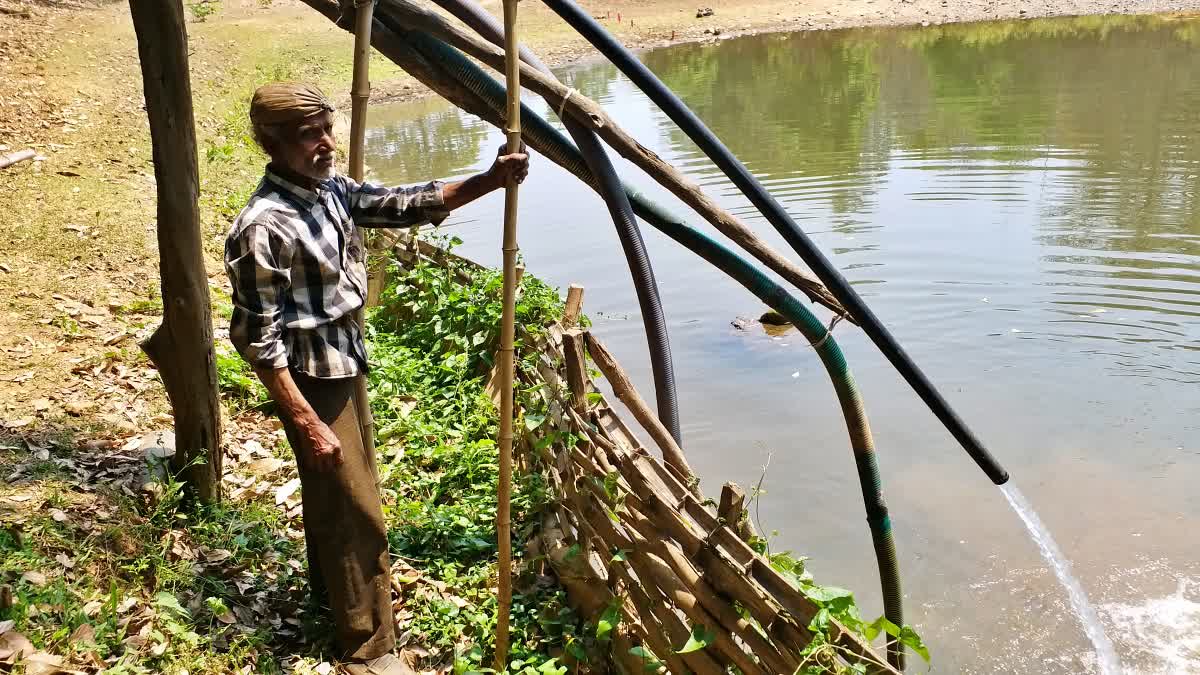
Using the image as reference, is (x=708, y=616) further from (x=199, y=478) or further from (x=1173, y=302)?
(x=1173, y=302)

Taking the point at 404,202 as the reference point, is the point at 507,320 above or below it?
below

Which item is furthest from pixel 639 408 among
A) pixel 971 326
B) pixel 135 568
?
pixel 971 326

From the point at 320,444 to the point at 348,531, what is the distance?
43 cm

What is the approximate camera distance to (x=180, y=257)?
11.3 feet

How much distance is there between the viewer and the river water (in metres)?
5.00

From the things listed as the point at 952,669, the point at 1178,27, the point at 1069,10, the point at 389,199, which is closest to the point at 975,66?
the point at 1178,27

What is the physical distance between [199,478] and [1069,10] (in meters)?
26.0

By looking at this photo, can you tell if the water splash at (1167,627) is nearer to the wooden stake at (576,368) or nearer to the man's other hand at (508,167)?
the wooden stake at (576,368)

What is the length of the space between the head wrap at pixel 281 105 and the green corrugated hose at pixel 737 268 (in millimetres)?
937

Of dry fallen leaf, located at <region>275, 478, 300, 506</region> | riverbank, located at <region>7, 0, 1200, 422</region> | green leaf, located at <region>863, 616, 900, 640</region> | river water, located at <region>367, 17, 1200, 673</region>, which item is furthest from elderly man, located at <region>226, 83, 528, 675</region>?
river water, located at <region>367, 17, 1200, 673</region>

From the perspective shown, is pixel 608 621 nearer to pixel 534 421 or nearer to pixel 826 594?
pixel 826 594

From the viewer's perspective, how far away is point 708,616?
2898mm

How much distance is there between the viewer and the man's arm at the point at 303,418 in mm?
2691

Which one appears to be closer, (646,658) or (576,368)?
(646,658)
